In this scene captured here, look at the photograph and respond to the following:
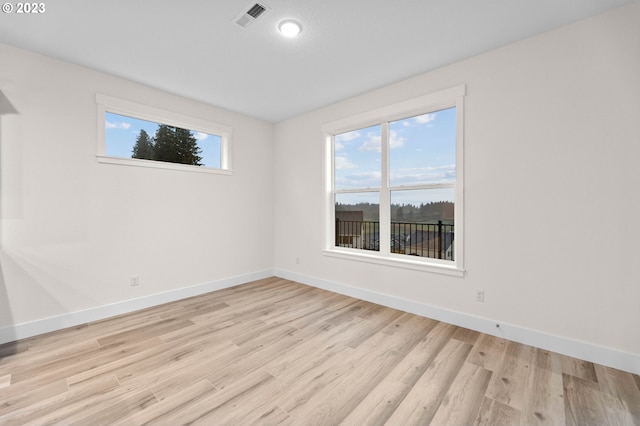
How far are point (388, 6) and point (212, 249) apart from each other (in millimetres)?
3582

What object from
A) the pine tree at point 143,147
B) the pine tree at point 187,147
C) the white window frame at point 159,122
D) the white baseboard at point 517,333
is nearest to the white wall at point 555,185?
the white baseboard at point 517,333

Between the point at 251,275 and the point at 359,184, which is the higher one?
the point at 359,184

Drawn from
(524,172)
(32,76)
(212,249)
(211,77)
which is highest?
(211,77)

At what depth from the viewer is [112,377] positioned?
1952 millimetres

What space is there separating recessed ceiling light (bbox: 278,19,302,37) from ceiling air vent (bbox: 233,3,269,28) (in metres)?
0.20

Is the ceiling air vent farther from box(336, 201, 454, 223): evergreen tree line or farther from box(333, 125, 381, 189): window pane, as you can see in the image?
box(336, 201, 454, 223): evergreen tree line

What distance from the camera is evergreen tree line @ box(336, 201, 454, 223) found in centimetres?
303

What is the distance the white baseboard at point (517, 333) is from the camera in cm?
204

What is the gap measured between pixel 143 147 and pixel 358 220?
3.02 meters

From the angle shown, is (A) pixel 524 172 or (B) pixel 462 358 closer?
(B) pixel 462 358

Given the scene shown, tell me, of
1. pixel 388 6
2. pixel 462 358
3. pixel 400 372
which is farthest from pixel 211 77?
pixel 462 358

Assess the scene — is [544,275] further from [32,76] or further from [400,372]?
[32,76]

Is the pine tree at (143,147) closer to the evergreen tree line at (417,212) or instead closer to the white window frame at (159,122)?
the white window frame at (159,122)

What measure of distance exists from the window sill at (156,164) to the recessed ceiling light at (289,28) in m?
2.24
